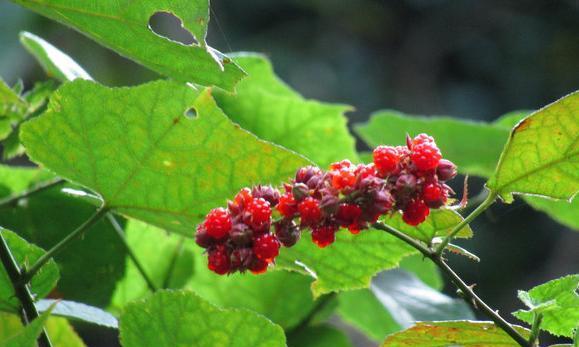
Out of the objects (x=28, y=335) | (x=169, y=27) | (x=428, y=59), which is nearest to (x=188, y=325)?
(x=28, y=335)

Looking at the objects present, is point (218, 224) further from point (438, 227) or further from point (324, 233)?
point (438, 227)

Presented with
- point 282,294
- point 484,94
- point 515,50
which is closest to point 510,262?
point 484,94

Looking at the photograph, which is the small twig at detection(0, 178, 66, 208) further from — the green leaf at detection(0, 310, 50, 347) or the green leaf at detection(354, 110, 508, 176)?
the green leaf at detection(354, 110, 508, 176)

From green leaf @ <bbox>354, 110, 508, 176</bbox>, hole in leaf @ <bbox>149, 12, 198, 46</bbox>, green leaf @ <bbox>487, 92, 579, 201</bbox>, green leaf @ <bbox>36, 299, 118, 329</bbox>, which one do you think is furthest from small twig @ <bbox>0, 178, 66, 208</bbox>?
hole in leaf @ <bbox>149, 12, 198, 46</bbox>

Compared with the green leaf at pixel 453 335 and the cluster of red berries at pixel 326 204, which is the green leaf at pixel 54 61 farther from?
the green leaf at pixel 453 335

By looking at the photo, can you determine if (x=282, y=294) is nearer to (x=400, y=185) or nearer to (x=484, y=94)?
(x=400, y=185)

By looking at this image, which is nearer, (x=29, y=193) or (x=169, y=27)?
(x=29, y=193)
